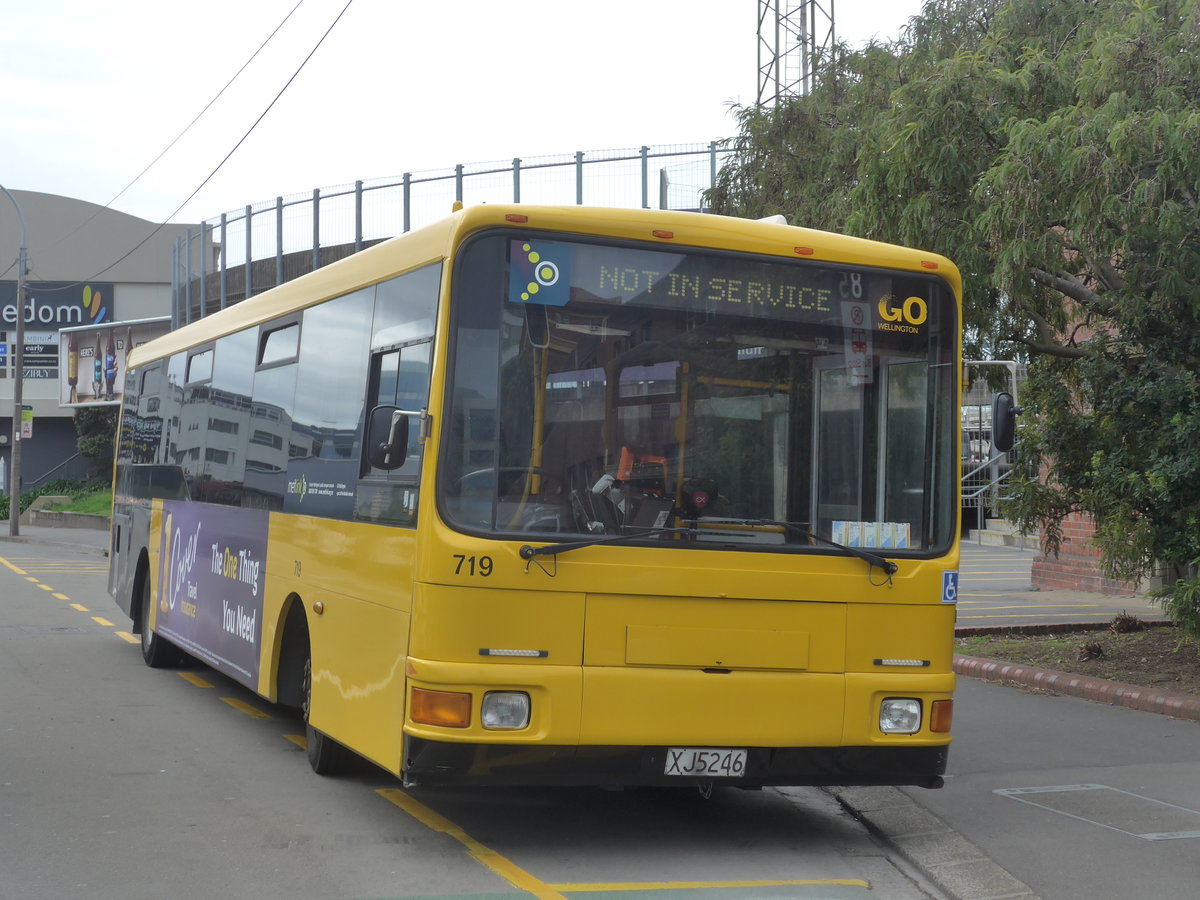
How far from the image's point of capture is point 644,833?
7.16 meters

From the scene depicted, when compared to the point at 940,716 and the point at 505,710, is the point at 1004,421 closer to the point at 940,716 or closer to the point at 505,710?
the point at 940,716

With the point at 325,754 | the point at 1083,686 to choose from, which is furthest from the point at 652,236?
the point at 1083,686

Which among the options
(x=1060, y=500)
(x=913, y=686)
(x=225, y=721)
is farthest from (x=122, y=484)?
(x=913, y=686)

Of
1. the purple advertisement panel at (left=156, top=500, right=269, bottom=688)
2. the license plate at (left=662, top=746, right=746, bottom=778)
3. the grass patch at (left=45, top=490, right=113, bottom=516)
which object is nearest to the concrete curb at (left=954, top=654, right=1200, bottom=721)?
the license plate at (left=662, top=746, right=746, bottom=778)

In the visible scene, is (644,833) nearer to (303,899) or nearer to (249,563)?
(303,899)

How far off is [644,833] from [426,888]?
1.55 m

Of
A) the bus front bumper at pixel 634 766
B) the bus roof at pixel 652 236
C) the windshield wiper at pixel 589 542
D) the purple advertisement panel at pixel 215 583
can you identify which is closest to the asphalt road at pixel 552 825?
the bus front bumper at pixel 634 766

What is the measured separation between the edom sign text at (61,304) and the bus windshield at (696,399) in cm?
5438

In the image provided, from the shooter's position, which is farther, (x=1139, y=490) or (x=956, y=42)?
(x=956, y=42)

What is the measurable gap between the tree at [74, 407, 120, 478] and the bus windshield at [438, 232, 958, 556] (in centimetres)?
4942

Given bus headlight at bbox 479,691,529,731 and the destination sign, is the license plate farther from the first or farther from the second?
the destination sign

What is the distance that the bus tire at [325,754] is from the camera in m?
8.04

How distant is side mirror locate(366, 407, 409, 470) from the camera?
614cm

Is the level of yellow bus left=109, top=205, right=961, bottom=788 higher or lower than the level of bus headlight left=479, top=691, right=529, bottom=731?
higher
